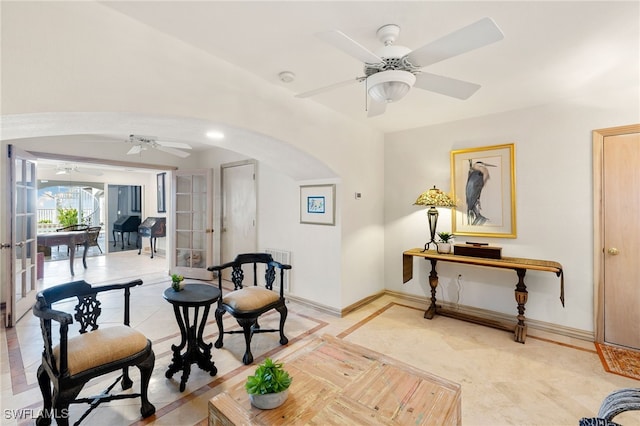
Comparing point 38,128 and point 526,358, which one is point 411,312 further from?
point 38,128

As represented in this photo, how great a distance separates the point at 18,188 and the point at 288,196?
10.7ft

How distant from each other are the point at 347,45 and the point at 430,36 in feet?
2.82

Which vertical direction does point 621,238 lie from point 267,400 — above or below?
above

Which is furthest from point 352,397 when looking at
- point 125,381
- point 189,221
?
point 189,221

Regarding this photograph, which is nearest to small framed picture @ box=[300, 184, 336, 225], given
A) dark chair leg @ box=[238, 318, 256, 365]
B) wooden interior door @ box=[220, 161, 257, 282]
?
wooden interior door @ box=[220, 161, 257, 282]

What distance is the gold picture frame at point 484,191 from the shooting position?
11.0 feet

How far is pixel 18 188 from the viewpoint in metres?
3.36

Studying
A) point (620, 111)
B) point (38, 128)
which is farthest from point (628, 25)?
point (38, 128)

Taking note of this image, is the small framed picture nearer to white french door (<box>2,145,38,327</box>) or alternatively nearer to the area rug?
the area rug

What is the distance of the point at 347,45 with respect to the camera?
4.68 feet

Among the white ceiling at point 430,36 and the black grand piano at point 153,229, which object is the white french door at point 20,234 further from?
the black grand piano at point 153,229

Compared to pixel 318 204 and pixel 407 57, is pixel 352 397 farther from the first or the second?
pixel 318 204

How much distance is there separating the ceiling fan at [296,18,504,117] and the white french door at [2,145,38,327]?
401cm

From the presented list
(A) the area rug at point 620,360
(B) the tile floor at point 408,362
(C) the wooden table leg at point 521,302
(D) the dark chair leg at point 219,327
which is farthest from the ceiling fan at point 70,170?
(A) the area rug at point 620,360
